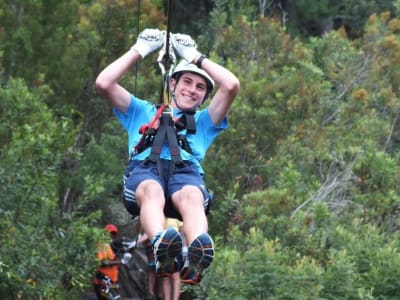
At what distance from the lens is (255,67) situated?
16.1 metres

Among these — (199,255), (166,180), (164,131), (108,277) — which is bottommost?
(108,277)

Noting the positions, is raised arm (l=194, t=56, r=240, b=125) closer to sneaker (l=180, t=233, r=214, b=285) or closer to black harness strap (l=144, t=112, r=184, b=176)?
black harness strap (l=144, t=112, r=184, b=176)

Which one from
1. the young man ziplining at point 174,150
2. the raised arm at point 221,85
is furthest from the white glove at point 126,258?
the raised arm at point 221,85

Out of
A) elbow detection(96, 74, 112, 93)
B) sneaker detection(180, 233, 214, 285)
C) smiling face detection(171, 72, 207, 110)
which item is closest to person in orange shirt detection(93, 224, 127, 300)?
smiling face detection(171, 72, 207, 110)

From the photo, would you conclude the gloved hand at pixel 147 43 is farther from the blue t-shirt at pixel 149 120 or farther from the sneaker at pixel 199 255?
the sneaker at pixel 199 255

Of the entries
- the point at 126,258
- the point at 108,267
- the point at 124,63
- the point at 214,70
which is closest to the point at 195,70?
the point at 214,70

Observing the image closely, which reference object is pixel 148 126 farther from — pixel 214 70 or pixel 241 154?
pixel 241 154

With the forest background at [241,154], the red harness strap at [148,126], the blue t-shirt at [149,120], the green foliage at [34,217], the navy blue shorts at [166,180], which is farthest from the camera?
the forest background at [241,154]

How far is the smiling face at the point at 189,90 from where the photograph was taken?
24.7 feet

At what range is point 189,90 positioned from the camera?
7.54 metres

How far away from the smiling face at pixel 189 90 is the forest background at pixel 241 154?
173cm

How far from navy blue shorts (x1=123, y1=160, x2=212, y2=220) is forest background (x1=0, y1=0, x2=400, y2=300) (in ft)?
7.17

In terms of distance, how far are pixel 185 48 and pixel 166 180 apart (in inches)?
33.9

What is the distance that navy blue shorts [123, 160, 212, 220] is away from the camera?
23.6ft
